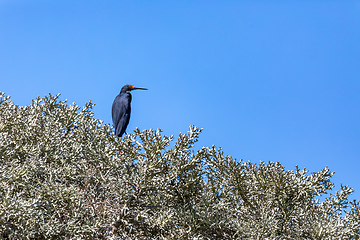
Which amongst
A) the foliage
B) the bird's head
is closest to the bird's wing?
the bird's head

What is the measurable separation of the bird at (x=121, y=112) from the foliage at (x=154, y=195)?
16.8 ft

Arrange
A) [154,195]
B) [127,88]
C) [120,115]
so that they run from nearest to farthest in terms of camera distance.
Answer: [154,195], [120,115], [127,88]

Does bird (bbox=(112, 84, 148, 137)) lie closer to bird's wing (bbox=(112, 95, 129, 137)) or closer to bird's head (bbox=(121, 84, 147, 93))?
bird's wing (bbox=(112, 95, 129, 137))

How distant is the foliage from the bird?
16.8ft

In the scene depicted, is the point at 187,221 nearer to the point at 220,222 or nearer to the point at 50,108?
the point at 220,222

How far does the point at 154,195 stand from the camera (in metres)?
8.23

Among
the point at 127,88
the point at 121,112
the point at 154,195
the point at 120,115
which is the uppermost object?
the point at 127,88

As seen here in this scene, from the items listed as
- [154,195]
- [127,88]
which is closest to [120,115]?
[127,88]

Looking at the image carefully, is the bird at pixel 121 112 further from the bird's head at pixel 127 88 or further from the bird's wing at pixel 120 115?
the bird's head at pixel 127 88

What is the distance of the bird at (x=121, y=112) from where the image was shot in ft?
48.6

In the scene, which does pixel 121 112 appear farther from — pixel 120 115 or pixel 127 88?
pixel 127 88

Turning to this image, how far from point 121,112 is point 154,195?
280 inches

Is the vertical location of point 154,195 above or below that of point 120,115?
below

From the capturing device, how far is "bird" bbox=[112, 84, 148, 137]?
14809mm
